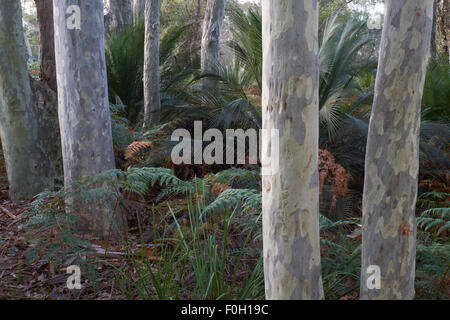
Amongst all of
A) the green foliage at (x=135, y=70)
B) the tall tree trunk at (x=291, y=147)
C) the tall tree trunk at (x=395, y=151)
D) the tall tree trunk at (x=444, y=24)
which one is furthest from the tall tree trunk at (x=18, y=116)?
the tall tree trunk at (x=444, y=24)

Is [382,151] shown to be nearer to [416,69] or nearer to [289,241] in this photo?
[416,69]

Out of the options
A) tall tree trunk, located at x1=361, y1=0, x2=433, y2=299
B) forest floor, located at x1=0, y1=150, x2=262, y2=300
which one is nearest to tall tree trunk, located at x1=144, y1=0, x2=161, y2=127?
forest floor, located at x1=0, y1=150, x2=262, y2=300

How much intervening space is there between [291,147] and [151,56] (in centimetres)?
405

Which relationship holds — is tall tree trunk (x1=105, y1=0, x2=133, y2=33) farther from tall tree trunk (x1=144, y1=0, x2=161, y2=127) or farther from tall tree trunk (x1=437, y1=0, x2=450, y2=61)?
Result: tall tree trunk (x1=437, y1=0, x2=450, y2=61)

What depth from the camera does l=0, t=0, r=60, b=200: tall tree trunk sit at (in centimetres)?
496

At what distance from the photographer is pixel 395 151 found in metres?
2.20

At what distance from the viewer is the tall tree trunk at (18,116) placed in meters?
4.96

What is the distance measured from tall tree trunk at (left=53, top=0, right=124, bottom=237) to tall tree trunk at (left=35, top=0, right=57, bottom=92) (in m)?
1.45

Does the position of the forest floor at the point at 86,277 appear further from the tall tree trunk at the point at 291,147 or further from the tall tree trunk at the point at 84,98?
the tall tree trunk at the point at 291,147

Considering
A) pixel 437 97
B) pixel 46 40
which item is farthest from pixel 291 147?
pixel 437 97

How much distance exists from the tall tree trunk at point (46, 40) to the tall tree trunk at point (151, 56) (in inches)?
44.7

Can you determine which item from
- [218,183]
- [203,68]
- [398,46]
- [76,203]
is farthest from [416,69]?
[203,68]

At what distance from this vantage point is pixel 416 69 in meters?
2.19

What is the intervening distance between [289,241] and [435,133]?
161 inches
